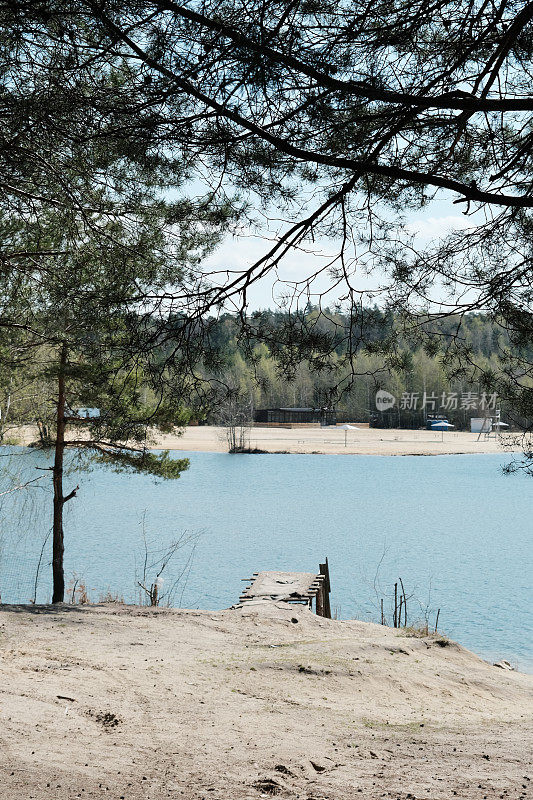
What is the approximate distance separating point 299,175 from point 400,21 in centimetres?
95

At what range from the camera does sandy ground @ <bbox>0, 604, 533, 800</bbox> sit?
3748 millimetres

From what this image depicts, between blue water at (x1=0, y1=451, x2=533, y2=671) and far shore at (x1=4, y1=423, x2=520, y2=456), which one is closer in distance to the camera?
blue water at (x1=0, y1=451, x2=533, y2=671)

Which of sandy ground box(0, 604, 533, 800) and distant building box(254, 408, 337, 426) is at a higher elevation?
distant building box(254, 408, 337, 426)

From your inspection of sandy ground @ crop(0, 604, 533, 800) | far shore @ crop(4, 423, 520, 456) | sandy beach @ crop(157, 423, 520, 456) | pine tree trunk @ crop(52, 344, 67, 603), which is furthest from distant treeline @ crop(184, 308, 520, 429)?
sandy beach @ crop(157, 423, 520, 456)

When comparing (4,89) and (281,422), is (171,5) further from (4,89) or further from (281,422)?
(281,422)

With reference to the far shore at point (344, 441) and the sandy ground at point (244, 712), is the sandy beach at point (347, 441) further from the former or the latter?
the sandy ground at point (244, 712)

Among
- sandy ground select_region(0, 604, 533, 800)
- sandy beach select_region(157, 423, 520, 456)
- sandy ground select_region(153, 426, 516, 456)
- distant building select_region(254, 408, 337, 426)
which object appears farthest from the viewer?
distant building select_region(254, 408, 337, 426)

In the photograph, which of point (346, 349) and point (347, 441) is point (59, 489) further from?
point (347, 441)

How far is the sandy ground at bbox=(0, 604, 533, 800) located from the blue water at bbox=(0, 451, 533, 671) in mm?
4403

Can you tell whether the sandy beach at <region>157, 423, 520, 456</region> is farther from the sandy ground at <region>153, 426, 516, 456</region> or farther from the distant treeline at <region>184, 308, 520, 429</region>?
the distant treeline at <region>184, 308, 520, 429</region>

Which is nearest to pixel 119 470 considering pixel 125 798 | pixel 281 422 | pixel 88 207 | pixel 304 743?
pixel 88 207

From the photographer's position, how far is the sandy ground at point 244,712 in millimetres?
3748

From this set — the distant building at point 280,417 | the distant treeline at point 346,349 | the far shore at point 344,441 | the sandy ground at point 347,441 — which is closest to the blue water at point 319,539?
the distant treeline at point 346,349

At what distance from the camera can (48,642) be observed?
7.23m
